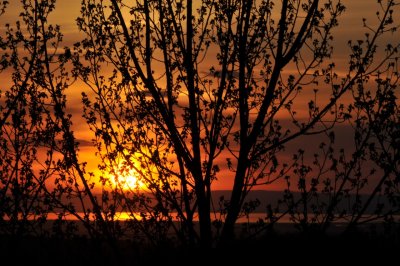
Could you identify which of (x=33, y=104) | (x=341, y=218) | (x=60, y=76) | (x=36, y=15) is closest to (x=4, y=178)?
(x=33, y=104)

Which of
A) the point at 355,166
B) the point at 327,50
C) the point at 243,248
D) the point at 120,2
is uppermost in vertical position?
the point at 120,2

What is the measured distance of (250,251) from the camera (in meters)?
17.6

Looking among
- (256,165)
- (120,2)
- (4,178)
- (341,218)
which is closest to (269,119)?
(256,165)

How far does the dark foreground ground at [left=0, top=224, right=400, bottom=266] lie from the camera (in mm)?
15789

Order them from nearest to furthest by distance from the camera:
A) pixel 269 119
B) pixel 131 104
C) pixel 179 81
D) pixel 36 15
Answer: pixel 269 119, pixel 179 81, pixel 131 104, pixel 36 15

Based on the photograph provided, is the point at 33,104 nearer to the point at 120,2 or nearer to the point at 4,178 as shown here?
the point at 4,178

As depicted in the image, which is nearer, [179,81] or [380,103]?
[179,81]

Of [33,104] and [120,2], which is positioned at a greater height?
[120,2]

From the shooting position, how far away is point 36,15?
16.5 meters

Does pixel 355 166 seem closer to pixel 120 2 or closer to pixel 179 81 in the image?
pixel 179 81

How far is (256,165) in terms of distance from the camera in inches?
557

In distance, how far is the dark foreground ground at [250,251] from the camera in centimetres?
1579

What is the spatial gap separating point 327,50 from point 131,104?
4743mm

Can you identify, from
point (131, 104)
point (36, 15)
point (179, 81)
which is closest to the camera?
point (179, 81)
